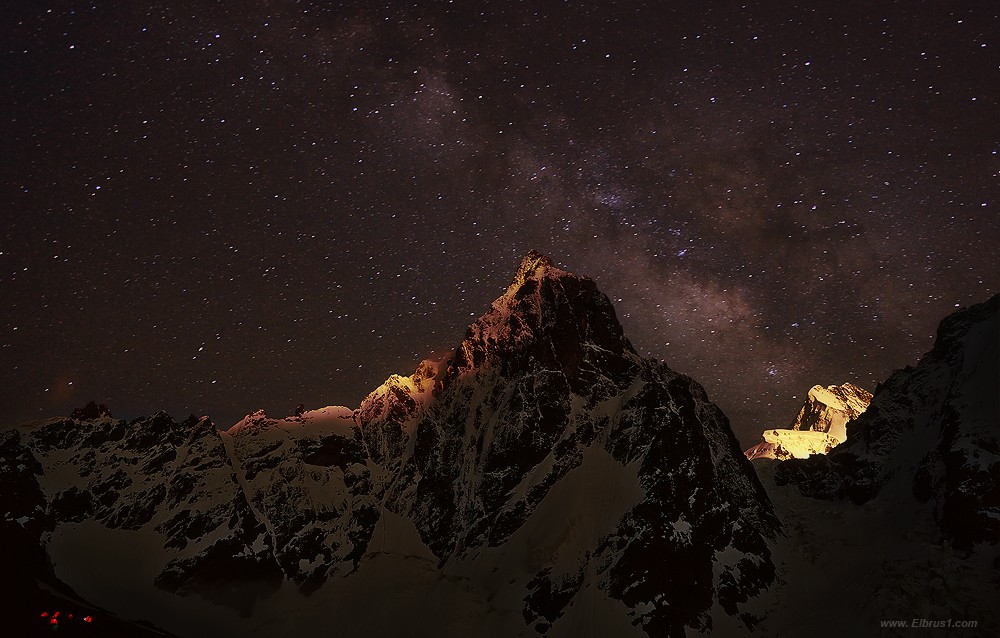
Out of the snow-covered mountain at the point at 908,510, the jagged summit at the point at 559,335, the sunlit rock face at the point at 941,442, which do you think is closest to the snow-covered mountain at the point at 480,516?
the jagged summit at the point at 559,335

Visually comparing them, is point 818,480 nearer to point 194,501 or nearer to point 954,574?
point 954,574

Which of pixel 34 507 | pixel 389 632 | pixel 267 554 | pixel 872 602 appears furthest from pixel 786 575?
pixel 34 507

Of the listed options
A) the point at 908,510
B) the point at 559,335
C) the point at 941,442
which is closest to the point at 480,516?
the point at 559,335

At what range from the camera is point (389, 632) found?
13962 cm

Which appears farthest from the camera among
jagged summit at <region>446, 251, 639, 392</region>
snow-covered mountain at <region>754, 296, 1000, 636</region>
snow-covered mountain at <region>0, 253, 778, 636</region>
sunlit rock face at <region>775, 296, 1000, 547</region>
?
jagged summit at <region>446, 251, 639, 392</region>

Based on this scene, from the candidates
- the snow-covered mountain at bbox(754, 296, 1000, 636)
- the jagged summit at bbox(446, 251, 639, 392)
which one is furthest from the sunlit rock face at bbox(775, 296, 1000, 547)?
the jagged summit at bbox(446, 251, 639, 392)

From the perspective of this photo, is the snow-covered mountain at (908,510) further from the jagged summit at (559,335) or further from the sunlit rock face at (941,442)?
the jagged summit at (559,335)

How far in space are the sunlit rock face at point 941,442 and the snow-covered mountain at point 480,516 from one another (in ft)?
80.8

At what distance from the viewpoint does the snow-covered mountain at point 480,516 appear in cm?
13488

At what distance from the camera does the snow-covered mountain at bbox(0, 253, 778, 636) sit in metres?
135

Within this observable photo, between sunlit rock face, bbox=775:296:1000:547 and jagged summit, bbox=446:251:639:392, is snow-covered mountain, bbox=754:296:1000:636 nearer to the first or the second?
sunlit rock face, bbox=775:296:1000:547

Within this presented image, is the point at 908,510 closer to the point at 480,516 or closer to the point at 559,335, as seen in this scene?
the point at 559,335

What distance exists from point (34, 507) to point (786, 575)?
18642cm

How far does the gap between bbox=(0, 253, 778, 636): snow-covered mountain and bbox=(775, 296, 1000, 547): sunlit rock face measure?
80.8ft
